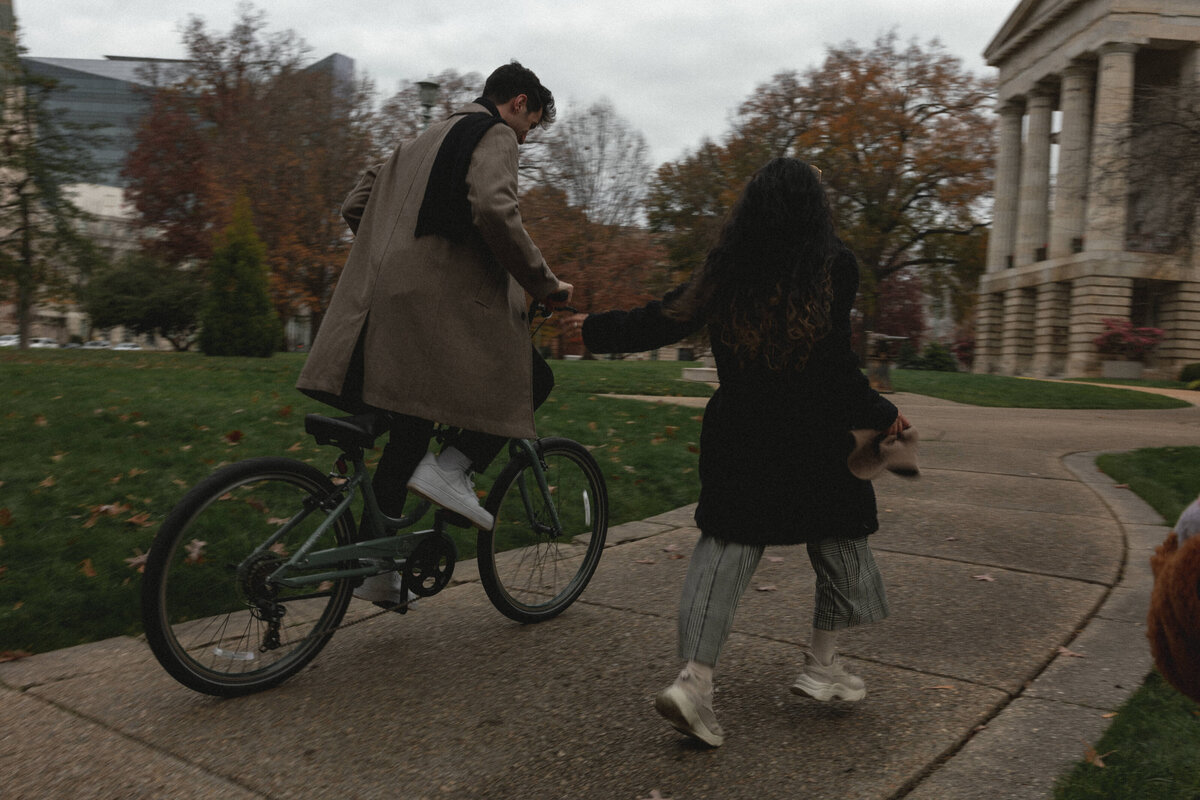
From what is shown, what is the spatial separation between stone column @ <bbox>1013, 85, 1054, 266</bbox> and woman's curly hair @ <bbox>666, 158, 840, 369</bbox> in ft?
144

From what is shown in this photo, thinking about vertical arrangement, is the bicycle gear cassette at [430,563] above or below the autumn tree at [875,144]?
below

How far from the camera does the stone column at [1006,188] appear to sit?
4431 centimetres

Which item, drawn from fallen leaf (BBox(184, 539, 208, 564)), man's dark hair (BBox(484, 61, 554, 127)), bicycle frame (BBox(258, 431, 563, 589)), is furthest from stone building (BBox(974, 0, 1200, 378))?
fallen leaf (BBox(184, 539, 208, 564))

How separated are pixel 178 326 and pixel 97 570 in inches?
1352

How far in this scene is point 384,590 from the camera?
3502 millimetres

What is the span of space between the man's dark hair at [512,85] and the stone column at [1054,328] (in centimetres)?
4022

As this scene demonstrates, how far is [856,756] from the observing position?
9.04 ft

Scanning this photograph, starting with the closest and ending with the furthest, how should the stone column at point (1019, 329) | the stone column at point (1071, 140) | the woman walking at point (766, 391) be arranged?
the woman walking at point (766, 391) < the stone column at point (1071, 140) < the stone column at point (1019, 329)

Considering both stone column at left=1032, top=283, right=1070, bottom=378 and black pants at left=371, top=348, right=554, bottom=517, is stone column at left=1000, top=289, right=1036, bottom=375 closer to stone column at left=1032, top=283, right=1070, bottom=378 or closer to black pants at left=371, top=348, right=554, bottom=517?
stone column at left=1032, top=283, right=1070, bottom=378

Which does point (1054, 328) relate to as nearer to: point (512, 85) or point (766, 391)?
point (512, 85)

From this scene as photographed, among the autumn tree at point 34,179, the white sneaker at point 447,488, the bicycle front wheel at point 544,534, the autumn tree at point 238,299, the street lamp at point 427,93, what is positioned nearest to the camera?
the white sneaker at point 447,488

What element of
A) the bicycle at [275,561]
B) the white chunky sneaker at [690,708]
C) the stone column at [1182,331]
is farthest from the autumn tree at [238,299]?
the stone column at [1182,331]

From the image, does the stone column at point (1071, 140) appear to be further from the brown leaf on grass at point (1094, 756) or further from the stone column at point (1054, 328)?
the brown leaf on grass at point (1094, 756)

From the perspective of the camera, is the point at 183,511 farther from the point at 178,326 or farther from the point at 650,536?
the point at 178,326
